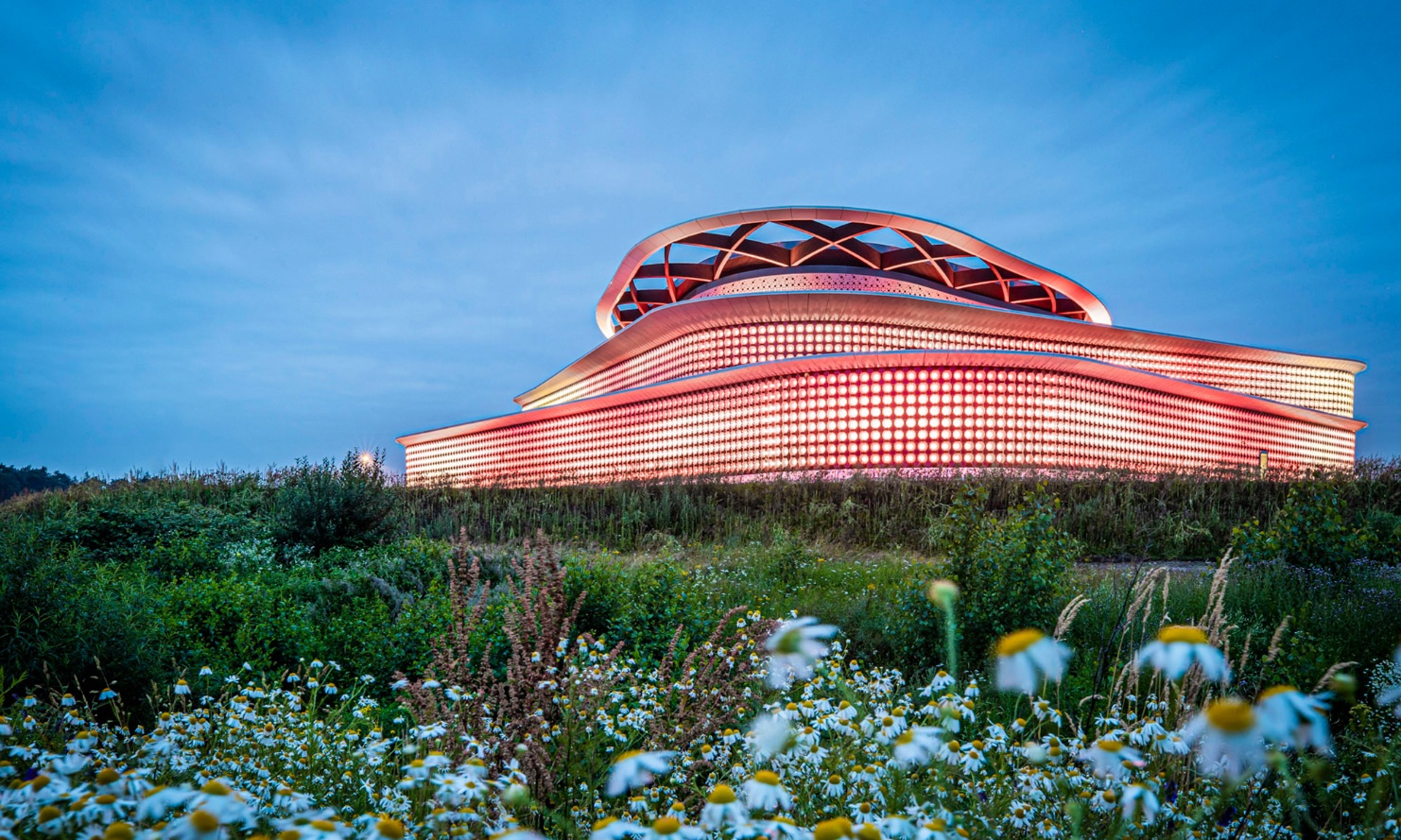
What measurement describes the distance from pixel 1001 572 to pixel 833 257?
77.0 ft

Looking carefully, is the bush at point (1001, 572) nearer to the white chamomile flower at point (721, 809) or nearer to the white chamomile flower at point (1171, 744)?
the white chamomile flower at point (1171, 744)

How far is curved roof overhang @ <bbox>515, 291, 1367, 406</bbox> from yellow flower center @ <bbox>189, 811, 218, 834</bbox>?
19277 mm

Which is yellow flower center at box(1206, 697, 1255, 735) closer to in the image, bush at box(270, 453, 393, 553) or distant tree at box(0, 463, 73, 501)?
bush at box(270, 453, 393, 553)

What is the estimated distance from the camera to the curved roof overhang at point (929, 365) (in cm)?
1647

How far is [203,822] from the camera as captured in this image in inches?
33.8

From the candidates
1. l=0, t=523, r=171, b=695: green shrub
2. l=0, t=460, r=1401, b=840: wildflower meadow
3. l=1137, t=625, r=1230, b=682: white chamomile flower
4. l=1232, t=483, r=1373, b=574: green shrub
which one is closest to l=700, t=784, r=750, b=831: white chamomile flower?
l=0, t=460, r=1401, b=840: wildflower meadow

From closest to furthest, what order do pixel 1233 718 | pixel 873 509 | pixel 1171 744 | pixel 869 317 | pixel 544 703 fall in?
pixel 1233 718 < pixel 1171 744 < pixel 544 703 < pixel 873 509 < pixel 869 317

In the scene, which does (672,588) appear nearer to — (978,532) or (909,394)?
(978,532)

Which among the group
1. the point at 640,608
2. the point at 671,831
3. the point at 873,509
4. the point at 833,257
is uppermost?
the point at 833,257

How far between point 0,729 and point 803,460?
1619 centimetres

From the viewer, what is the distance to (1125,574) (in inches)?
250

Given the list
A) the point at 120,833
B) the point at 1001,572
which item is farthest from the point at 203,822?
the point at 1001,572

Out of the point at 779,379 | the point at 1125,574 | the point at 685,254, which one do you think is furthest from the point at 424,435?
the point at 1125,574

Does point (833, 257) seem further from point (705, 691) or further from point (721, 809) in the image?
point (721, 809)
